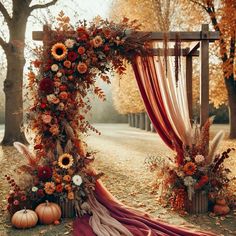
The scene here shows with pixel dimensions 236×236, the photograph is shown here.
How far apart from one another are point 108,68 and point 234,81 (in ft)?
37.1

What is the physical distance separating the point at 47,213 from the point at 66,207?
41 centimetres

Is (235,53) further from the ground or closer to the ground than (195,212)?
further from the ground

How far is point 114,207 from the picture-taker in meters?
6.01

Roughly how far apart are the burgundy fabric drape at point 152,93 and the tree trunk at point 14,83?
812 centimetres

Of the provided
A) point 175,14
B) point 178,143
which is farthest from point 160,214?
point 175,14

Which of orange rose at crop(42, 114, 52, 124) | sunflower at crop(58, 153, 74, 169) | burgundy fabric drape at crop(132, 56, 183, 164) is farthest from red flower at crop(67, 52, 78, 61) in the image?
sunflower at crop(58, 153, 74, 169)

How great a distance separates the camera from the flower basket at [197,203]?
6285mm

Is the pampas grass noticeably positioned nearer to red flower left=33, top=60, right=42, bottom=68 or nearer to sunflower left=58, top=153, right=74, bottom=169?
sunflower left=58, top=153, right=74, bottom=169

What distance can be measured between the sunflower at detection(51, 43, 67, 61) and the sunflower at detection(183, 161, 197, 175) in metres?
2.57

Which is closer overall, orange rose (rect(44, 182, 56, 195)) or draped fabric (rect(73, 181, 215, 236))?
draped fabric (rect(73, 181, 215, 236))

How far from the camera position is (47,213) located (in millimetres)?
5621

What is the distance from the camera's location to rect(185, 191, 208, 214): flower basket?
20.6ft

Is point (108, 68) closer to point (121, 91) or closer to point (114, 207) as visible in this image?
point (114, 207)

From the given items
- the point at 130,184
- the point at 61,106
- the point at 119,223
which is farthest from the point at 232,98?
the point at 119,223
